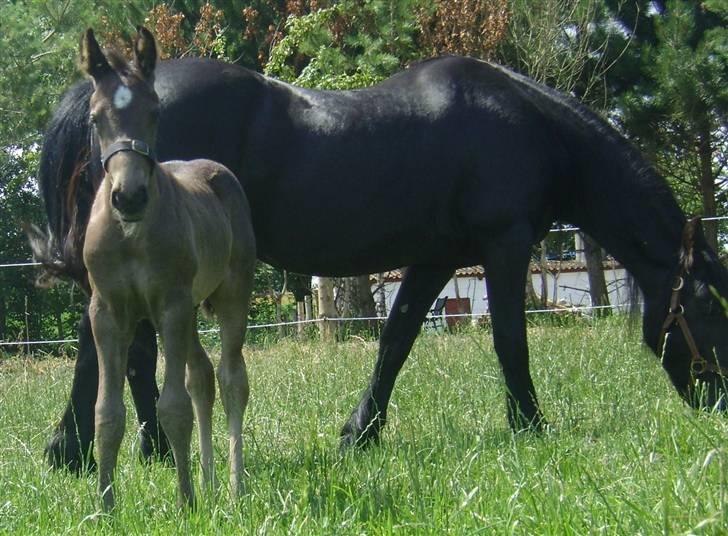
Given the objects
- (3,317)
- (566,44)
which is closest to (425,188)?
(566,44)

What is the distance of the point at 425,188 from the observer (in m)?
5.76

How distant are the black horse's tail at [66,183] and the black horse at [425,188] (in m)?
0.01

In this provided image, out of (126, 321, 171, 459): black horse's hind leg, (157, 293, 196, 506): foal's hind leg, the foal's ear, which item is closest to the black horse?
(126, 321, 171, 459): black horse's hind leg

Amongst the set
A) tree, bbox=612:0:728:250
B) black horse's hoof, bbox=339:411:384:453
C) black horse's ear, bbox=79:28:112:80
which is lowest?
black horse's hoof, bbox=339:411:384:453

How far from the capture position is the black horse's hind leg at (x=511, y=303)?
18.4 feet

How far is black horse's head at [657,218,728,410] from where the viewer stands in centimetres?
577

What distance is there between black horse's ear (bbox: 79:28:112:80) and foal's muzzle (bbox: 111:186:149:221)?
587 mm

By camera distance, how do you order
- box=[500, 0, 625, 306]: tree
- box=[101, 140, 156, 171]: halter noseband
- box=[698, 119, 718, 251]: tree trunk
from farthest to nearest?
box=[698, 119, 718, 251]: tree trunk
box=[500, 0, 625, 306]: tree
box=[101, 140, 156, 171]: halter noseband

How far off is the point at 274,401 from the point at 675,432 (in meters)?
2.80

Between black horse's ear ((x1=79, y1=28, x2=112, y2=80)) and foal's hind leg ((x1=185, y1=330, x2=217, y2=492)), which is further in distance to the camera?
foal's hind leg ((x1=185, y1=330, x2=217, y2=492))

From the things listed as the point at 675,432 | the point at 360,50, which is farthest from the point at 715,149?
the point at 675,432

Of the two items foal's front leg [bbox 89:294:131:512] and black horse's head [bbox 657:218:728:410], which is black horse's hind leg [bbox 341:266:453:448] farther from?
foal's front leg [bbox 89:294:131:512]

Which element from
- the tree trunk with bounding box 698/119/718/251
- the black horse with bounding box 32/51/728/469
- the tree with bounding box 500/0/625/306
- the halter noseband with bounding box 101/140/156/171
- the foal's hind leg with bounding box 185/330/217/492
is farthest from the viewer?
the tree trunk with bounding box 698/119/718/251

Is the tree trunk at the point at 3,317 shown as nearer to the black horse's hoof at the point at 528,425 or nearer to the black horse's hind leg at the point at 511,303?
the black horse's hind leg at the point at 511,303
